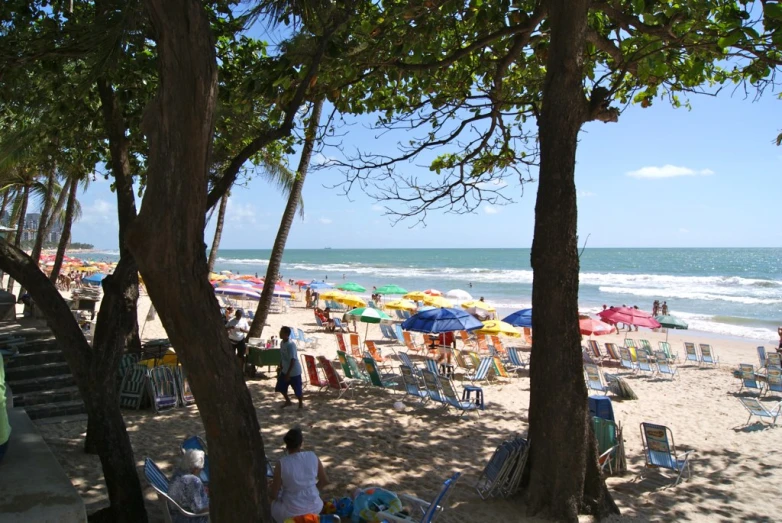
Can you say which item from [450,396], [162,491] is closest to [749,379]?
[450,396]

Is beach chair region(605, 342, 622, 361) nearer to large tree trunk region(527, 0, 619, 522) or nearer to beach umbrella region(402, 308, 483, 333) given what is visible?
beach umbrella region(402, 308, 483, 333)

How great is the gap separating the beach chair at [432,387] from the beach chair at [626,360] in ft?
23.8

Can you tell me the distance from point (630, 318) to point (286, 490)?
1499cm

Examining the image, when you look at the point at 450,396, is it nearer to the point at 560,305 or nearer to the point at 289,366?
the point at 289,366

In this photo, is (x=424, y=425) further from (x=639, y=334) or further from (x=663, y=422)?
(x=639, y=334)

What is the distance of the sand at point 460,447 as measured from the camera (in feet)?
17.5

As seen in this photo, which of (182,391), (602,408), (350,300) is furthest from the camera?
(350,300)

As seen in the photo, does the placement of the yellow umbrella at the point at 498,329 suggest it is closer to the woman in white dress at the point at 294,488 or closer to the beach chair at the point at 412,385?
the beach chair at the point at 412,385

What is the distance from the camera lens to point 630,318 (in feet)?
55.0

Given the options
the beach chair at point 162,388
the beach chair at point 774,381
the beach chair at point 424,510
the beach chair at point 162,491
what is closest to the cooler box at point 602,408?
the beach chair at point 424,510

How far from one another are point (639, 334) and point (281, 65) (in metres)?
21.7

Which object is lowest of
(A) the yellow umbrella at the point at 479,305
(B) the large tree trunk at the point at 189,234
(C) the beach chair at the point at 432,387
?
(C) the beach chair at the point at 432,387

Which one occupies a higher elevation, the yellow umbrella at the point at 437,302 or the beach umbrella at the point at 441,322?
the beach umbrella at the point at 441,322

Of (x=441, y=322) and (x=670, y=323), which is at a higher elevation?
(x=441, y=322)
